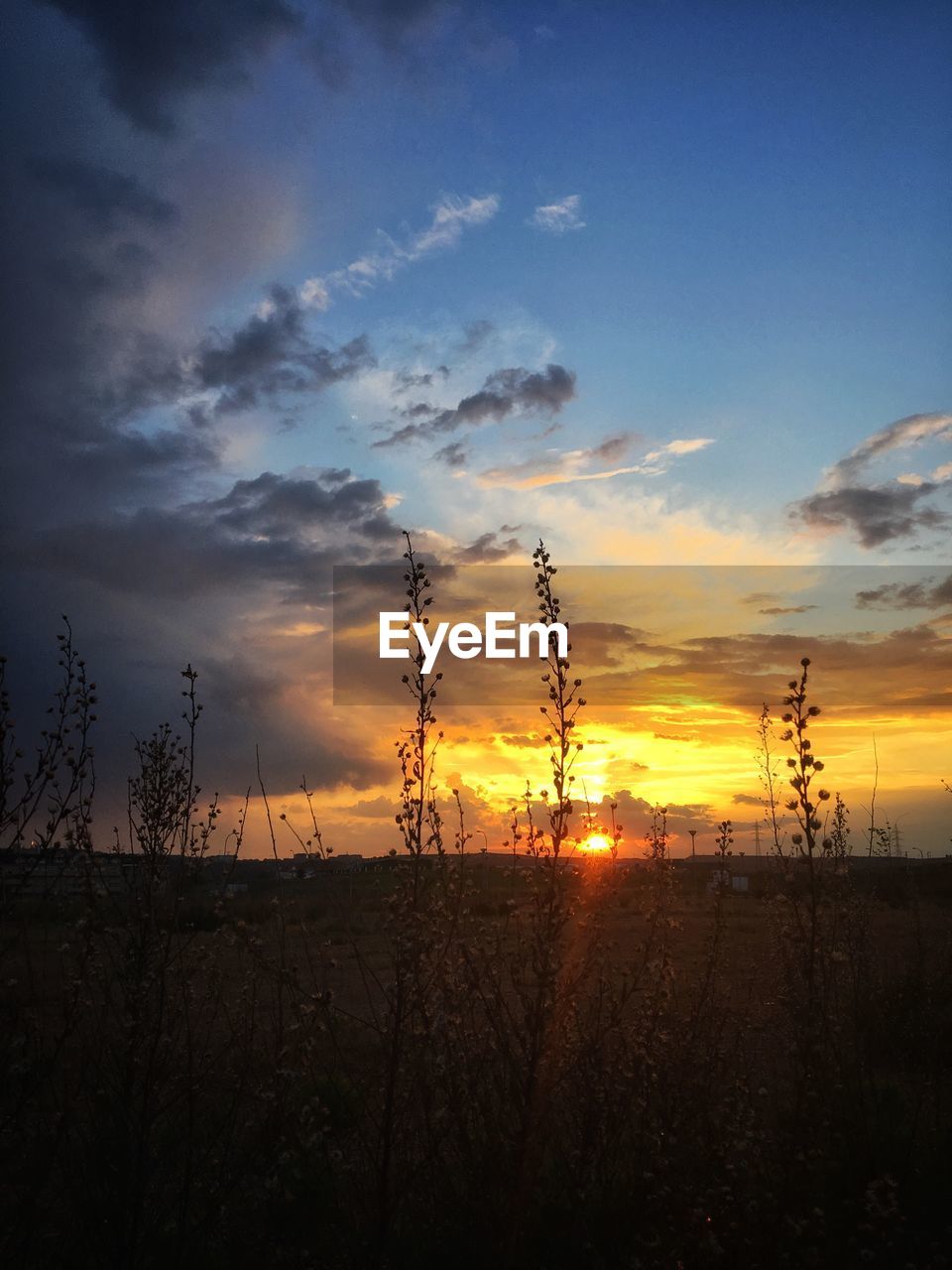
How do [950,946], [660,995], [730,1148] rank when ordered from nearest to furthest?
[730,1148], [660,995], [950,946]

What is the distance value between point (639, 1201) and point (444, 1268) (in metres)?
0.97

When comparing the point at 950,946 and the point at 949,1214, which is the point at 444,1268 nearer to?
the point at 949,1214

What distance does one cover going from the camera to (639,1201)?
441 centimetres

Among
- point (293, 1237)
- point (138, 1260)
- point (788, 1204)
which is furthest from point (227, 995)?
point (788, 1204)

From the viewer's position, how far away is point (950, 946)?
1311cm

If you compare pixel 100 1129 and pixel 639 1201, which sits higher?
pixel 100 1129

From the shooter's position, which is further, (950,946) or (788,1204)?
(950,946)

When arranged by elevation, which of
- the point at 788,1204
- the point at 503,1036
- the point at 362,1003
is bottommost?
the point at 362,1003

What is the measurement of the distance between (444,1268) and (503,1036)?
1.00 metres

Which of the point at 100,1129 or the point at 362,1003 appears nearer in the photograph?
the point at 100,1129

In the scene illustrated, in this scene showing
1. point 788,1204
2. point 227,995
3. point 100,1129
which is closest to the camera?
point 788,1204

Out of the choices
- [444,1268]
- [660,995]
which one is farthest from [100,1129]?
[660,995]

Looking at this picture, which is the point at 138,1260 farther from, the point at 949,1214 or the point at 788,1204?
the point at 949,1214

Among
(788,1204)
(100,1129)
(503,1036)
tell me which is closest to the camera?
(788,1204)
